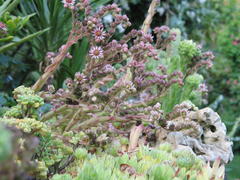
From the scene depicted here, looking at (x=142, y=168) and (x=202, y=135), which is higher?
(x=142, y=168)

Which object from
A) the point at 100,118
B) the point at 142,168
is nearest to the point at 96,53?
the point at 100,118

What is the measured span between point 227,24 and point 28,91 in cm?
629

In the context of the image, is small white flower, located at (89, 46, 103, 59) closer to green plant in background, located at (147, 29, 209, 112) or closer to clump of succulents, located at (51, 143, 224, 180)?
clump of succulents, located at (51, 143, 224, 180)

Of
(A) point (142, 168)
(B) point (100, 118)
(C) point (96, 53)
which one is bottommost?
(A) point (142, 168)

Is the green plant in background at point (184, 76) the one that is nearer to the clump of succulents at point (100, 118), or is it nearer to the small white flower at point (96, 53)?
the clump of succulents at point (100, 118)

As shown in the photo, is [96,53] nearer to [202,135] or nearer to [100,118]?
[100,118]

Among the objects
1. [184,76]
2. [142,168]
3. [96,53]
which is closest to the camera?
[142,168]

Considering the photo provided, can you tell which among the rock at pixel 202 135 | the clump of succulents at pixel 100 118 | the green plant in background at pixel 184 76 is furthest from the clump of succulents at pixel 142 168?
the green plant in background at pixel 184 76

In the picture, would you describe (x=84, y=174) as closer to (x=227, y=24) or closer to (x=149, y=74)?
(x=149, y=74)

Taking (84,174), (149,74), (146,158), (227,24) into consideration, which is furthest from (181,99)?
(227,24)

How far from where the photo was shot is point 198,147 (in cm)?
167

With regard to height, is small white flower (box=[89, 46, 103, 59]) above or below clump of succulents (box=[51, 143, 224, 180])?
→ above

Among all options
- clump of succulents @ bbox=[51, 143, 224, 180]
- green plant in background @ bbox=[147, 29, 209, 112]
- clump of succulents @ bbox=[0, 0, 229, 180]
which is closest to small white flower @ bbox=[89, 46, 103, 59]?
clump of succulents @ bbox=[0, 0, 229, 180]

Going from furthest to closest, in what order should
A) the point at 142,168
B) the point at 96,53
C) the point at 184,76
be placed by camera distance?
the point at 184,76 → the point at 96,53 → the point at 142,168
